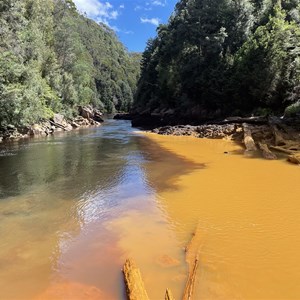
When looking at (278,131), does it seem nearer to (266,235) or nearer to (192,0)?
(266,235)

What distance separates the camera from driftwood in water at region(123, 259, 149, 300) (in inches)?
210

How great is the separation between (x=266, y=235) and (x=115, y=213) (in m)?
4.10

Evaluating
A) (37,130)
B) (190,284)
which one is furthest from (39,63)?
(190,284)

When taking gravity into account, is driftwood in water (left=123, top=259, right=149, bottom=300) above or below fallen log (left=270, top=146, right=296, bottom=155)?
below

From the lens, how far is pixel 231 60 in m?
43.2

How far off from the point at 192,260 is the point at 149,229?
6.43 ft

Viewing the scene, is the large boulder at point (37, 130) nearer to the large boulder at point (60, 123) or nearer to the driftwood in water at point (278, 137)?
the large boulder at point (60, 123)

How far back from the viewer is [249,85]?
3762 cm

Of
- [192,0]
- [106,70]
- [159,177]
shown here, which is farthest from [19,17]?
[106,70]

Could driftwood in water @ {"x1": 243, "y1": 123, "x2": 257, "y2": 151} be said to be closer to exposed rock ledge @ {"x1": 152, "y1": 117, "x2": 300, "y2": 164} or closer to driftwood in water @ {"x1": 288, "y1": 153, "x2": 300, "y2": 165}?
exposed rock ledge @ {"x1": 152, "y1": 117, "x2": 300, "y2": 164}

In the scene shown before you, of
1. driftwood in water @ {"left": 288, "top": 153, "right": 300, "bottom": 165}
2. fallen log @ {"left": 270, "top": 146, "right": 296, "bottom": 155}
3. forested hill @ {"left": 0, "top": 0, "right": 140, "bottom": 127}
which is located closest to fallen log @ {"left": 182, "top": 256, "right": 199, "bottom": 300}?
driftwood in water @ {"left": 288, "top": 153, "right": 300, "bottom": 165}

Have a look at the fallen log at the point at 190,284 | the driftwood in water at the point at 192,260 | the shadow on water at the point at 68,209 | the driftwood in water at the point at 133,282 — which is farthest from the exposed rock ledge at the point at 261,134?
the driftwood in water at the point at 133,282

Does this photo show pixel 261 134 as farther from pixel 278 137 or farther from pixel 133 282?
pixel 133 282

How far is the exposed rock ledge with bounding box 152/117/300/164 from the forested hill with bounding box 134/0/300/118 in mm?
2125
